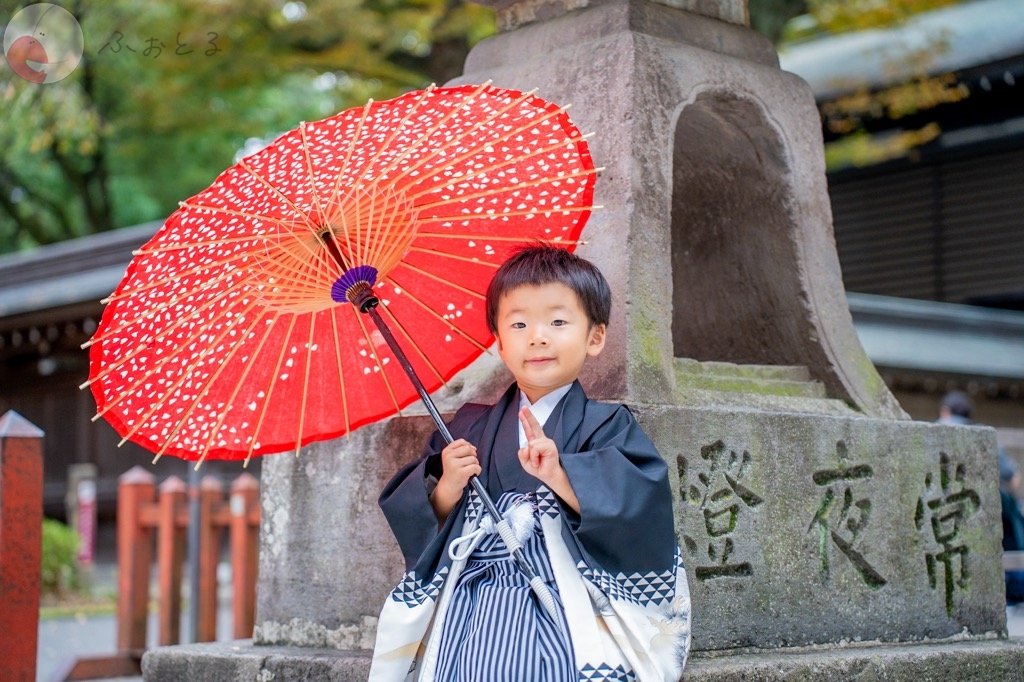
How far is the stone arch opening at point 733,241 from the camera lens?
405cm

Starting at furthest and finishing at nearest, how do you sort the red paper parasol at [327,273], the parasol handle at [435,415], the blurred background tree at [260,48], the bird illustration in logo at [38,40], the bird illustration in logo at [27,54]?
1. the blurred background tree at [260,48]
2. the bird illustration in logo at [38,40]
3. the bird illustration in logo at [27,54]
4. the red paper parasol at [327,273]
5. the parasol handle at [435,415]

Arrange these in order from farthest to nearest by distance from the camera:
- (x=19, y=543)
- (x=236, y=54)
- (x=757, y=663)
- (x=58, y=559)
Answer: (x=58, y=559)
(x=236, y=54)
(x=19, y=543)
(x=757, y=663)

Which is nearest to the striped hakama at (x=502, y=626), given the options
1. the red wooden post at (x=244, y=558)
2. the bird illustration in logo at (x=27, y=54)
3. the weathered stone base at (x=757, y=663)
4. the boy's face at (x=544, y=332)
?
the boy's face at (x=544, y=332)

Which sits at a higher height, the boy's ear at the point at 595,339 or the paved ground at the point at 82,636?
the boy's ear at the point at 595,339

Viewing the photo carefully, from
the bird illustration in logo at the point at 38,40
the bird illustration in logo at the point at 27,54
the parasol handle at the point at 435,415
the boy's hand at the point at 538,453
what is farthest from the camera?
the bird illustration in logo at the point at 38,40

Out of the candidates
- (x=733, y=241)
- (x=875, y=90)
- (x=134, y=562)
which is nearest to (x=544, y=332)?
(x=733, y=241)

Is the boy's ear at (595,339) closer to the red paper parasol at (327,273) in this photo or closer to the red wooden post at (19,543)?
the red paper parasol at (327,273)

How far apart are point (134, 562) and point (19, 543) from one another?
3.76 meters

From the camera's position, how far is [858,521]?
3.67 meters

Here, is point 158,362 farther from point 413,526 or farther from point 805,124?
point 805,124

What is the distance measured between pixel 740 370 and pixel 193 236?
1758mm

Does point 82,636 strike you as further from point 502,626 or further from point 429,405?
point 502,626

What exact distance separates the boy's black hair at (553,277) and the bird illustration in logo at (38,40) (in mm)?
6027

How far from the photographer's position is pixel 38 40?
827cm
